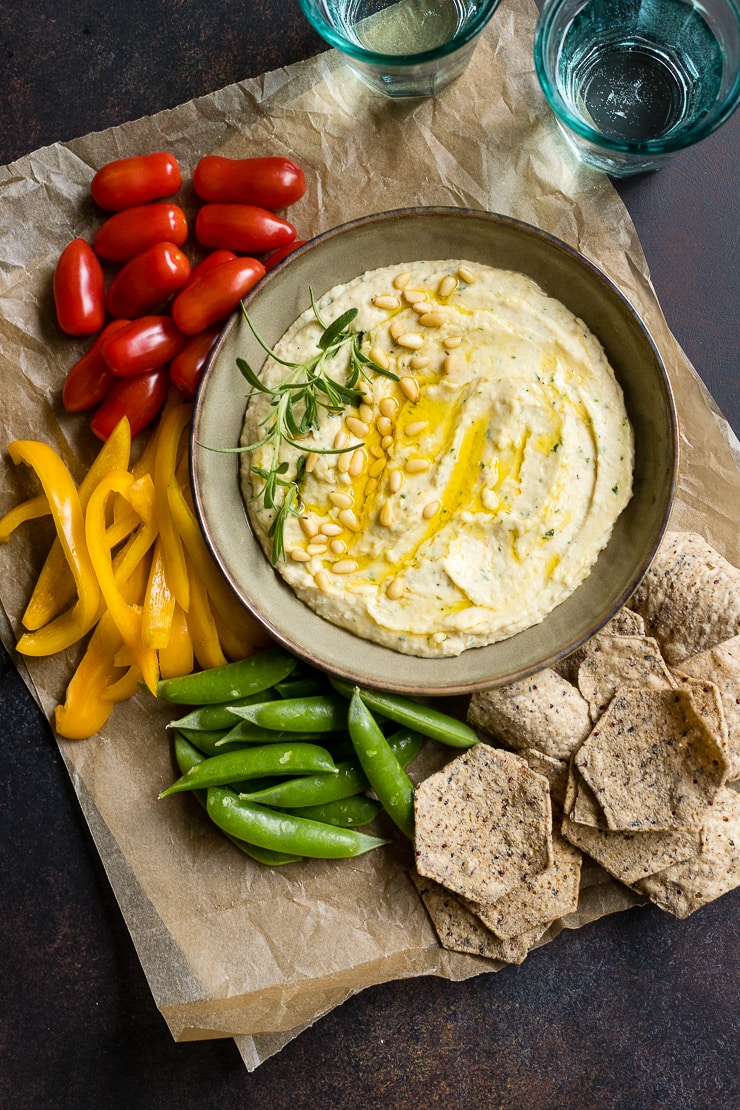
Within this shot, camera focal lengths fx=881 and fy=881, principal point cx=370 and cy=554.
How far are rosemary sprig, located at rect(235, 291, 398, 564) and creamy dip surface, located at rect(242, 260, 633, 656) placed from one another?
4 cm

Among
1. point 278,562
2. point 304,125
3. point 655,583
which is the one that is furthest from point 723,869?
point 304,125

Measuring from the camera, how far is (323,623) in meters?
3.16

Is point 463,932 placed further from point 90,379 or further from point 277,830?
point 90,379

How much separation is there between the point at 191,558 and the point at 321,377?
0.87m

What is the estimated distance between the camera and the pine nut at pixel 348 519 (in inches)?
121

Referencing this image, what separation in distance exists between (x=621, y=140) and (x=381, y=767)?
2.48 meters

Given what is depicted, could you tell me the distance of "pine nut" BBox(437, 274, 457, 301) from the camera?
3.11 meters

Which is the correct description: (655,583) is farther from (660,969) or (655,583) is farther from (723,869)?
(660,969)

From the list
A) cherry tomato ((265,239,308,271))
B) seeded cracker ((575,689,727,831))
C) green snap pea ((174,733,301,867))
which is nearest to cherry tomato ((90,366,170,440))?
cherry tomato ((265,239,308,271))

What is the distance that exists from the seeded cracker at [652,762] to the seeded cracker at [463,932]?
1.94 ft

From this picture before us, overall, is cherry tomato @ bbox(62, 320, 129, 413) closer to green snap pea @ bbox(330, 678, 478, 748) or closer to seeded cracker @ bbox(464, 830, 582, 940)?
green snap pea @ bbox(330, 678, 478, 748)

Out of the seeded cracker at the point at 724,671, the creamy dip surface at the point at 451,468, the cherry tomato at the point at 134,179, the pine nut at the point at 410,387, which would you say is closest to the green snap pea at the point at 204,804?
the creamy dip surface at the point at 451,468

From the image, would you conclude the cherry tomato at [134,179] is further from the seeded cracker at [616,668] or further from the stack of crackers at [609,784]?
the seeded cracker at [616,668]

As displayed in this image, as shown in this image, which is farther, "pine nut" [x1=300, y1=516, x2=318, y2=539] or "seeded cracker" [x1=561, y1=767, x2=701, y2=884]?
"seeded cracker" [x1=561, y1=767, x2=701, y2=884]
